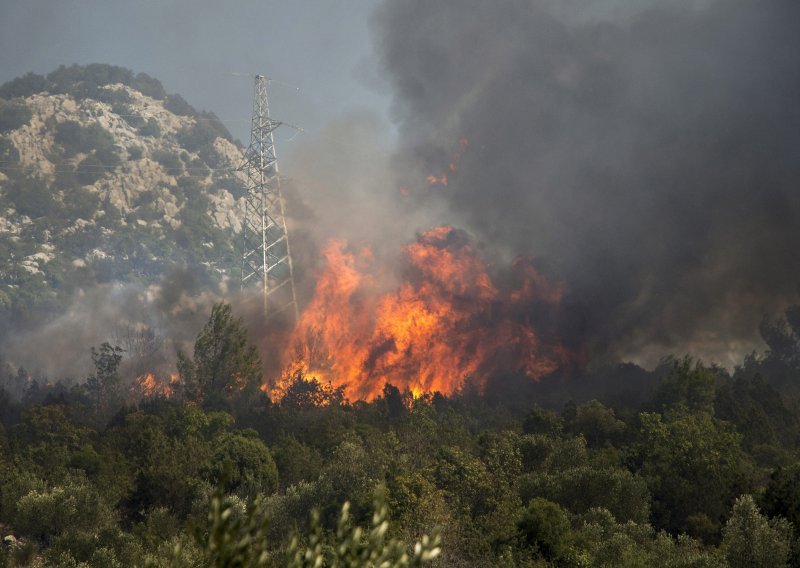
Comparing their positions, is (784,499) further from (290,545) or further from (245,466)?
(290,545)

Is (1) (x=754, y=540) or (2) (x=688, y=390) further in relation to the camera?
(2) (x=688, y=390)

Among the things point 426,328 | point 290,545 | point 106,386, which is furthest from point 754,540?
point 106,386

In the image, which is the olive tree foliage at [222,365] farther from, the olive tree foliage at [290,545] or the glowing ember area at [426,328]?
the olive tree foliage at [290,545]

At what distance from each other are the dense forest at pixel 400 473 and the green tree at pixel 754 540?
0.12m

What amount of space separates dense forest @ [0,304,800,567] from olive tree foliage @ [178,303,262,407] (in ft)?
0.98

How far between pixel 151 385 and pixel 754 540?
11695 cm

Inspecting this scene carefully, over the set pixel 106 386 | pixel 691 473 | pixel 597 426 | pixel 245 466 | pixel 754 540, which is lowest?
pixel 754 540

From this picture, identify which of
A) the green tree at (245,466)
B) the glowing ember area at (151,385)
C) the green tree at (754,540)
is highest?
the glowing ember area at (151,385)

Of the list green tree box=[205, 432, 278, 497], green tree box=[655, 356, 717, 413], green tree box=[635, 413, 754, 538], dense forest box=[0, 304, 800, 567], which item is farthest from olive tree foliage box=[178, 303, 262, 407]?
green tree box=[635, 413, 754, 538]

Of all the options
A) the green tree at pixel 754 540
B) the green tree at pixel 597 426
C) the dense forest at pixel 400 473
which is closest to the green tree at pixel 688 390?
the dense forest at pixel 400 473

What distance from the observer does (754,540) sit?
5381 cm

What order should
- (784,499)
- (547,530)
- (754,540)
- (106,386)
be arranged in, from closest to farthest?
(754,540), (547,530), (784,499), (106,386)

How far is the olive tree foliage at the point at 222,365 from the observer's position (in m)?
133

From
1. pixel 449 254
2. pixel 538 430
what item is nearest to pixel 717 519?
pixel 538 430
